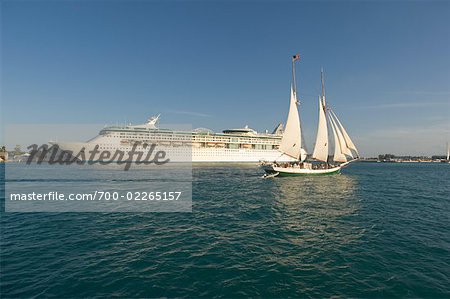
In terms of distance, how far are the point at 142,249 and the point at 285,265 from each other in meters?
6.78

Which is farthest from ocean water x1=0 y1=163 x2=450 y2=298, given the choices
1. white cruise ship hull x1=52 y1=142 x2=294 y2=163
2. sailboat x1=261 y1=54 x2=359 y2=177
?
white cruise ship hull x1=52 y1=142 x2=294 y2=163

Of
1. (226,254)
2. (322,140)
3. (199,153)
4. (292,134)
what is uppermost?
(292,134)

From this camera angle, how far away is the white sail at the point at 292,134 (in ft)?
153

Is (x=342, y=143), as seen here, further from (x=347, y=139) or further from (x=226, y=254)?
(x=226, y=254)

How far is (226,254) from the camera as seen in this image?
9812mm

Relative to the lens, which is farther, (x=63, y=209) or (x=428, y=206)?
(x=428, y=206)

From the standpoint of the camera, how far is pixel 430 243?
11297mm

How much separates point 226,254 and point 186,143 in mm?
78314

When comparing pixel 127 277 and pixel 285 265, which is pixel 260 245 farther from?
pixel 127 277

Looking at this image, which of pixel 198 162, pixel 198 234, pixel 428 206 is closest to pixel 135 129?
pixel 198 162

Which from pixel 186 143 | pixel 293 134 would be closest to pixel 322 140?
pixel 293 134

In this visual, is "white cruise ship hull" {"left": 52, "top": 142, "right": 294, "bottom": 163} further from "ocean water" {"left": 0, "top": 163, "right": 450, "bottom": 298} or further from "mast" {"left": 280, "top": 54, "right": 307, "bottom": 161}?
"ocean water" {"left": 0, "top": 163, "right": 450, "bottom": 298}

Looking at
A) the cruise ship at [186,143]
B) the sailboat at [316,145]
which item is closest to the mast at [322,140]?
the sailboat at [316,145]

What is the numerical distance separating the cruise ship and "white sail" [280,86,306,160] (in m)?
41.7
